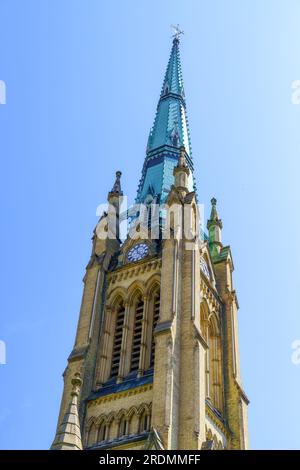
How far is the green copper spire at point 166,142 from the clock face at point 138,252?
5.22 m

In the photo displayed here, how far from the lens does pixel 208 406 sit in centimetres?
3309

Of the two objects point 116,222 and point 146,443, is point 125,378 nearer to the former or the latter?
point 146,443

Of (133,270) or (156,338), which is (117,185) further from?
(156,338)

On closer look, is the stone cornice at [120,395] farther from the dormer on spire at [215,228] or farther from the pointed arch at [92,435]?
the dormer on spire at [215,228]

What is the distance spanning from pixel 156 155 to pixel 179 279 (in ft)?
55.8

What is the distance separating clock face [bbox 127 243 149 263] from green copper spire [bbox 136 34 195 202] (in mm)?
5218

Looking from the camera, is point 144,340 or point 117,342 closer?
point 144,340

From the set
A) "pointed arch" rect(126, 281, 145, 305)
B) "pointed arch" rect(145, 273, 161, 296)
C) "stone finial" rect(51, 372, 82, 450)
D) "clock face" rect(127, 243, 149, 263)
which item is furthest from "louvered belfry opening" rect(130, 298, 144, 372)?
"stone finial" rect(51, 372, 82, 450)

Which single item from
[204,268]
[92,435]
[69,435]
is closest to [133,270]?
[204,268]

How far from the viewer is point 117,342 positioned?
37.2 meters

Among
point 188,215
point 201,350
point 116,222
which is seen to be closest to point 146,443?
point 201,350

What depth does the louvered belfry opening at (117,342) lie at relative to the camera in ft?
118

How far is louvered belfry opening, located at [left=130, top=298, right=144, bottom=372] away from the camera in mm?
35469

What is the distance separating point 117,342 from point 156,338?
4911mm
